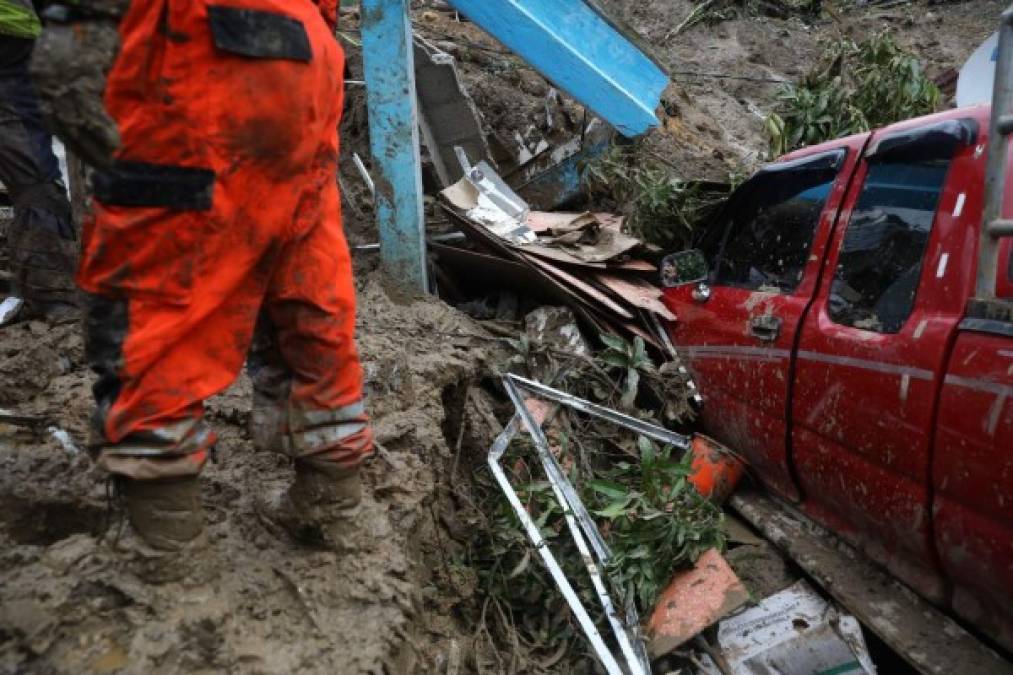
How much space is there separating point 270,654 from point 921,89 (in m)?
5.10

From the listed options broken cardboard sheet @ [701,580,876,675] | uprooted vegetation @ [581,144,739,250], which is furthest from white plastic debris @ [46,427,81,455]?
uprooted vegetation @ [581,144,739,250]

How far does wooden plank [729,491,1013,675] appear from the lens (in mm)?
2363

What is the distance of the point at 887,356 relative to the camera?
8.06 feet

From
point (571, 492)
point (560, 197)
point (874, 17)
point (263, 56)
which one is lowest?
point (571, 492)

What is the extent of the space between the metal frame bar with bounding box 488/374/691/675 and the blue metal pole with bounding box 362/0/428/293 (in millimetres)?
1082

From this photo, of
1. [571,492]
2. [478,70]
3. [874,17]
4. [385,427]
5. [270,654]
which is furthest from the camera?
[874,17]

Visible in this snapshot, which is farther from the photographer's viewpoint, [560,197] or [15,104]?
[560,197]

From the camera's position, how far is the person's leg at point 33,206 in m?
3.28

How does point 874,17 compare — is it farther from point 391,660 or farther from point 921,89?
point 391,660

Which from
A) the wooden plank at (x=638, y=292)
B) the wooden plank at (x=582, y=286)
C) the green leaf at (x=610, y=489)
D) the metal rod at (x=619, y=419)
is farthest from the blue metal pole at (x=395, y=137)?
the green leaf at (x=610, y=489)

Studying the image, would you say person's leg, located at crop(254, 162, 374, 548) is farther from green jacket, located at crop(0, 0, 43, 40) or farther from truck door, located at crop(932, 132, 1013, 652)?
green jacket, located at crop(0, 0, 43, 40)

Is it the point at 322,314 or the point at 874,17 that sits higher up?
the point at 874,17

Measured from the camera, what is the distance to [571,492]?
124 inches

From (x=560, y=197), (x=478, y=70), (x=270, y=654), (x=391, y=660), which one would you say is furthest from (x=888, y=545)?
(x=478, y=70)
